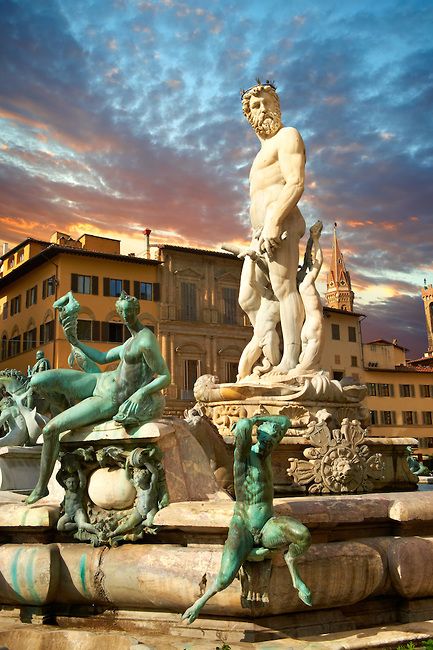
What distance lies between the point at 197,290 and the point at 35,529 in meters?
39.7

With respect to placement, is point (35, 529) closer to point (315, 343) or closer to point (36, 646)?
point (36, 646)

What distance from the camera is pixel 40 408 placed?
855 centimetres

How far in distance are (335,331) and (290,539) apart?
4852 cm

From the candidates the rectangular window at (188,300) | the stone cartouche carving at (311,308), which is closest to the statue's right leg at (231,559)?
the stone cartouche carving at (311,308)

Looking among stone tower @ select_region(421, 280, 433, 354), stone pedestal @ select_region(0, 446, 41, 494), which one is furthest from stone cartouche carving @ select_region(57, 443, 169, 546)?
stone tower @ select_region(421, 280, 433, 354)

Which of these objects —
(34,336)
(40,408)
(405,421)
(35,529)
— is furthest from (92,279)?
(35,529)

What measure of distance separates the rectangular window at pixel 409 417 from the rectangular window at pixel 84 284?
25.1m

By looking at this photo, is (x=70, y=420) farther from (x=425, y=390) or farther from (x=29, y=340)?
(x=425, y=390)

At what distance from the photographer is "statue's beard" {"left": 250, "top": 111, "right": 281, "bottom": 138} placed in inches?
367

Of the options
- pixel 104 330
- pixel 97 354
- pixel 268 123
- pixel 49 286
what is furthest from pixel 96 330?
pixel 97 354

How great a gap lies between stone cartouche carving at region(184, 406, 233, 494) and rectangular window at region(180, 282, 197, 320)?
36.9 meters

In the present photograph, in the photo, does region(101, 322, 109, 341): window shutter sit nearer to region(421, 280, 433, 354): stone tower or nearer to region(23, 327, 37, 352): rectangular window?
region(23, 327, 37, 352): rectangular window

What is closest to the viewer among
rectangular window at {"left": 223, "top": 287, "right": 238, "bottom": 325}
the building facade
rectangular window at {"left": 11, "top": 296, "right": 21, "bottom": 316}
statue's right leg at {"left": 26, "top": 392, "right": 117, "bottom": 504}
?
statue's right leg at {"left": 26, "top": 392, "right": 117, "bottom": 504}

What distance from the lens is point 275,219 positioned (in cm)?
902
